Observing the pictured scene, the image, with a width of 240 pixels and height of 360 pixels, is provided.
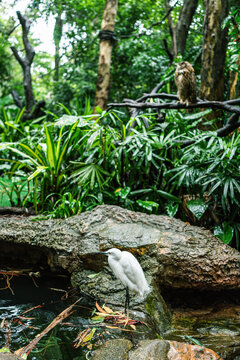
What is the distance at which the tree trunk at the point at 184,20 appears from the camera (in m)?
6.00

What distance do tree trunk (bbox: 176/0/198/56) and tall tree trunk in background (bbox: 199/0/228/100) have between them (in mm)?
1752

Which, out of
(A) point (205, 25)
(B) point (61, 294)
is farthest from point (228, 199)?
(A) point (205, 25)

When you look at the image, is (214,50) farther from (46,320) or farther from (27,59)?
(27,59)

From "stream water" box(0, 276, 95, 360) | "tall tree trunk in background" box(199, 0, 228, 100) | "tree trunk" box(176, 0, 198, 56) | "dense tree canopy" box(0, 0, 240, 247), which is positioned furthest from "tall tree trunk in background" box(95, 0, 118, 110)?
"stream water" box(0, 276, 95, 360)

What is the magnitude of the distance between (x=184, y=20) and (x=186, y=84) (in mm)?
3332

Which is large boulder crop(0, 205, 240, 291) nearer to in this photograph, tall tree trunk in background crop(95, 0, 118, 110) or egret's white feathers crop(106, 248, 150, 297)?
egret's white feathers crop(106, 248, 150, 297)

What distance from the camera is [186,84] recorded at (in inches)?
137

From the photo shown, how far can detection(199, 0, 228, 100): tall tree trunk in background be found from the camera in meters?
4.28

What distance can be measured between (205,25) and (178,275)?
373 cm

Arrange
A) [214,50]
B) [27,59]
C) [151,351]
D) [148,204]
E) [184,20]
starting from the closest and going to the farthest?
[151,351]
[148,204]
[214,50]
[184,20]
[27,59]

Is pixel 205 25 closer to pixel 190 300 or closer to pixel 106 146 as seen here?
pixel 106 146

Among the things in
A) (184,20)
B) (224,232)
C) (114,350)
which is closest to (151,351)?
(114,350)

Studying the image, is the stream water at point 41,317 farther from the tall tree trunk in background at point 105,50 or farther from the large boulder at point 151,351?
the tall tree trunk in background at point 105,50

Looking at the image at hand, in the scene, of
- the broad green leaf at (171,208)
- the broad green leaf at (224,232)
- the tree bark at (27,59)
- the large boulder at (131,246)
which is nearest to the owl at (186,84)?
the broad green leaf at (171,208)
